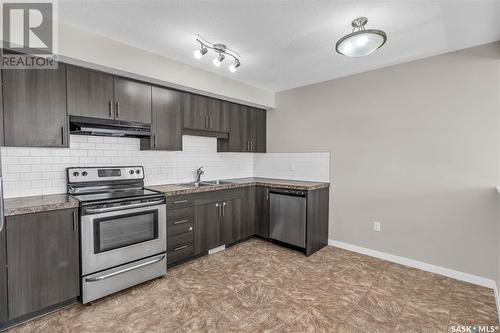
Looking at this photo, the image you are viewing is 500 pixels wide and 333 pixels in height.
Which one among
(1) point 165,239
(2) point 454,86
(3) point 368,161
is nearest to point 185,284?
(1) point 165,239

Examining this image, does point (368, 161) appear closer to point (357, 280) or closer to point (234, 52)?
point (357, 280)

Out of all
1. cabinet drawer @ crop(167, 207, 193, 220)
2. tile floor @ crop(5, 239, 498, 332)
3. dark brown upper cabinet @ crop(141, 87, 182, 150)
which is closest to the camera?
tile floor @ crop(5, 239, 498, 332)

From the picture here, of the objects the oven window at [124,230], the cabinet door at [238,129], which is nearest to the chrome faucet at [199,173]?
the cabinet door at [238,129]

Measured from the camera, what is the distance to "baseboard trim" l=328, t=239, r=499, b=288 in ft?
8.32

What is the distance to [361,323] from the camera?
6.51 ft

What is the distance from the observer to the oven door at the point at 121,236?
2201mm

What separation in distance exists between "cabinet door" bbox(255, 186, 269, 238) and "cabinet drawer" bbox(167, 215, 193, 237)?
118cm

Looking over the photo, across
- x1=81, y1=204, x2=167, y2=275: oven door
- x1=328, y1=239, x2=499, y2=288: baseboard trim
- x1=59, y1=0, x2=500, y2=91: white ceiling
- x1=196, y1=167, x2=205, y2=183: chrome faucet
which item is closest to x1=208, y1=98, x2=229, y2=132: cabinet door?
x1=196, y1=167, x2=205, y2=183: chrome faucet

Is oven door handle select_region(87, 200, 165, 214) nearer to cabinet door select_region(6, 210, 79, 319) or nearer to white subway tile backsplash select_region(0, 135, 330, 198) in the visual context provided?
cabinet door select_region(6, 210, 79, 319)

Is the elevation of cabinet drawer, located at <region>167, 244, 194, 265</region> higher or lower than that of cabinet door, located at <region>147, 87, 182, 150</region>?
Answer: lower

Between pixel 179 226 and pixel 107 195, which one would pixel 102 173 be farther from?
pixel 179 226

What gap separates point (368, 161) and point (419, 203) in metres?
0.76

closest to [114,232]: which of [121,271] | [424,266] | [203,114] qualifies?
[121,271]

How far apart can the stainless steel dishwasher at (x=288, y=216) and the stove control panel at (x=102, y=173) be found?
1.88 metres
